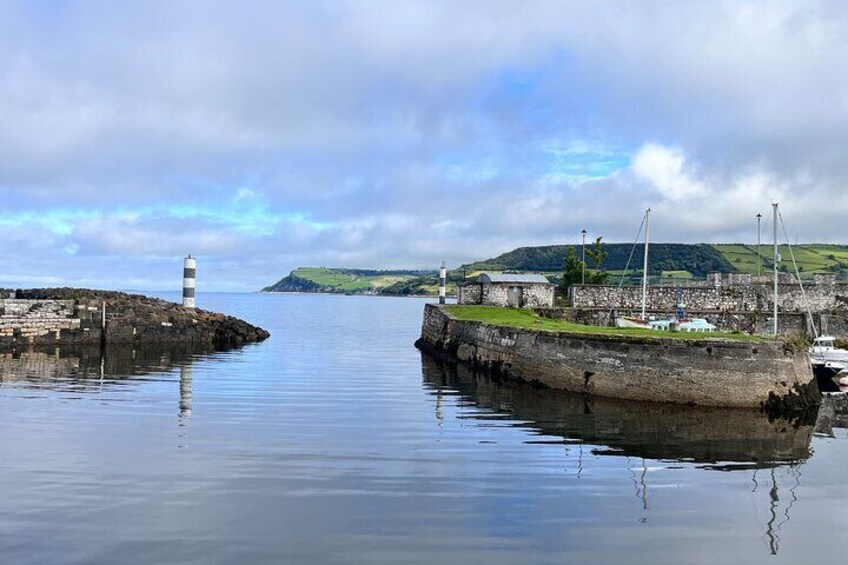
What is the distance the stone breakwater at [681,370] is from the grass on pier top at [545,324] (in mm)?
499

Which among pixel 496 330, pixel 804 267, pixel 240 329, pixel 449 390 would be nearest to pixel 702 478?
pixel 449 390

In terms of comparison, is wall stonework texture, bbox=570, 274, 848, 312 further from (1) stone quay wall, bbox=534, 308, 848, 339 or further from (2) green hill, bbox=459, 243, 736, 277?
(2) green hill, bbox=459, 243, 736, 277

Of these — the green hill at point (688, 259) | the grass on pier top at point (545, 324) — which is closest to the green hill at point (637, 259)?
the green hill at point (688, 259)

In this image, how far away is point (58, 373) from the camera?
73.1 feet

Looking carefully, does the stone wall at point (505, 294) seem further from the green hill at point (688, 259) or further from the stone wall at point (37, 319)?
the green hill at point (688, 259)

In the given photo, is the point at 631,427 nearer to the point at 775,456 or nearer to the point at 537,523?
the point at 775,456

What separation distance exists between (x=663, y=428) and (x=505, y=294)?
22802 millimetres

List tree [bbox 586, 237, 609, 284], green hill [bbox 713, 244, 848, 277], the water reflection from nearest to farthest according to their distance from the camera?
the water reflection < tree [bbox 586, 237, 609, 284] < green hill [bbox 713, 244, 848, 277]

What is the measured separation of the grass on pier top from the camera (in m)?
18.9

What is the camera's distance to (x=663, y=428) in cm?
1529

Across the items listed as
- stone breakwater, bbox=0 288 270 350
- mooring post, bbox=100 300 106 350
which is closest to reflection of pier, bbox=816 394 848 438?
stone breakwater, bbox=0 288 270 350

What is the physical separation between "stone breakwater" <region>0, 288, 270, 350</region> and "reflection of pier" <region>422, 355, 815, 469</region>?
61.9ft

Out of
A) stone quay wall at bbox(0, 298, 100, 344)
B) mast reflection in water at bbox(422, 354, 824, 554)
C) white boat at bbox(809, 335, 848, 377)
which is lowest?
mast reflection in water at bbox(422, 354, 824, 554)

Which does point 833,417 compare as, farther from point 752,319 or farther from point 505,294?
point 505,294
